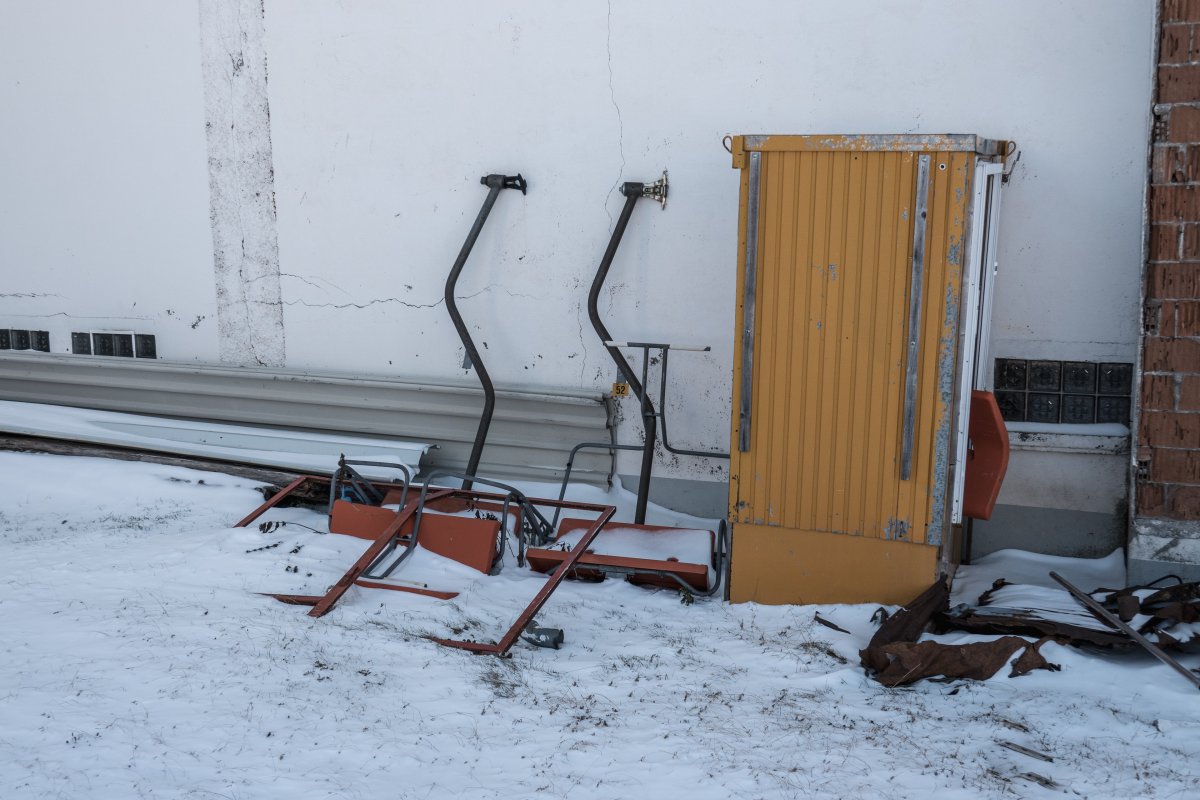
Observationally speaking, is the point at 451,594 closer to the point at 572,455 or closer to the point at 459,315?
the point at 572,455

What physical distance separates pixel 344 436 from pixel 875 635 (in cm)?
345

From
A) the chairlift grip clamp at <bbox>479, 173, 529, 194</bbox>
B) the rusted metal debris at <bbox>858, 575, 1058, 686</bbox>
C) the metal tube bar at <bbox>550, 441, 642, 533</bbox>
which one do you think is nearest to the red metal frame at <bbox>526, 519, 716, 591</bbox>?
the metal tube bar at <bbox>550, 441, 642, 533</bbox>

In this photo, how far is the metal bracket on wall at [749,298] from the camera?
4227 mm

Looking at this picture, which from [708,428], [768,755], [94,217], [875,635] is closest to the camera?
[768,755]

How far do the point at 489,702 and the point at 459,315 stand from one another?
2640mm

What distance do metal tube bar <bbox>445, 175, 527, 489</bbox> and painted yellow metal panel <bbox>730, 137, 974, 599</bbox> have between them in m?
1.62

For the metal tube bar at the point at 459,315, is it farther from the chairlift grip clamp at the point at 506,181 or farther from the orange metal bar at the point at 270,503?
the orange metal bar at the point at 270,503

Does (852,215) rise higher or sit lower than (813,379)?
higher

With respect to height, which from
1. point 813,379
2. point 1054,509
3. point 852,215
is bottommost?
point 1054,509

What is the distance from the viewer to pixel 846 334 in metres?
4.19

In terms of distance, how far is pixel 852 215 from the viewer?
162 inches

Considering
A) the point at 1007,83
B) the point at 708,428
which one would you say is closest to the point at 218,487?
the point at 708,428

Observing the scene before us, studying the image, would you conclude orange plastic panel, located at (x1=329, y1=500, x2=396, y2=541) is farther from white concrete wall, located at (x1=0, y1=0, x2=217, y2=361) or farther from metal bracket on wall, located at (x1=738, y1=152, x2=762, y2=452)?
white concrete wall, located at (x1=0, y1=0, x2=217, y2=361)

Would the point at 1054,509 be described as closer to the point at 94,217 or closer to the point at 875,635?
the point at 875,635
